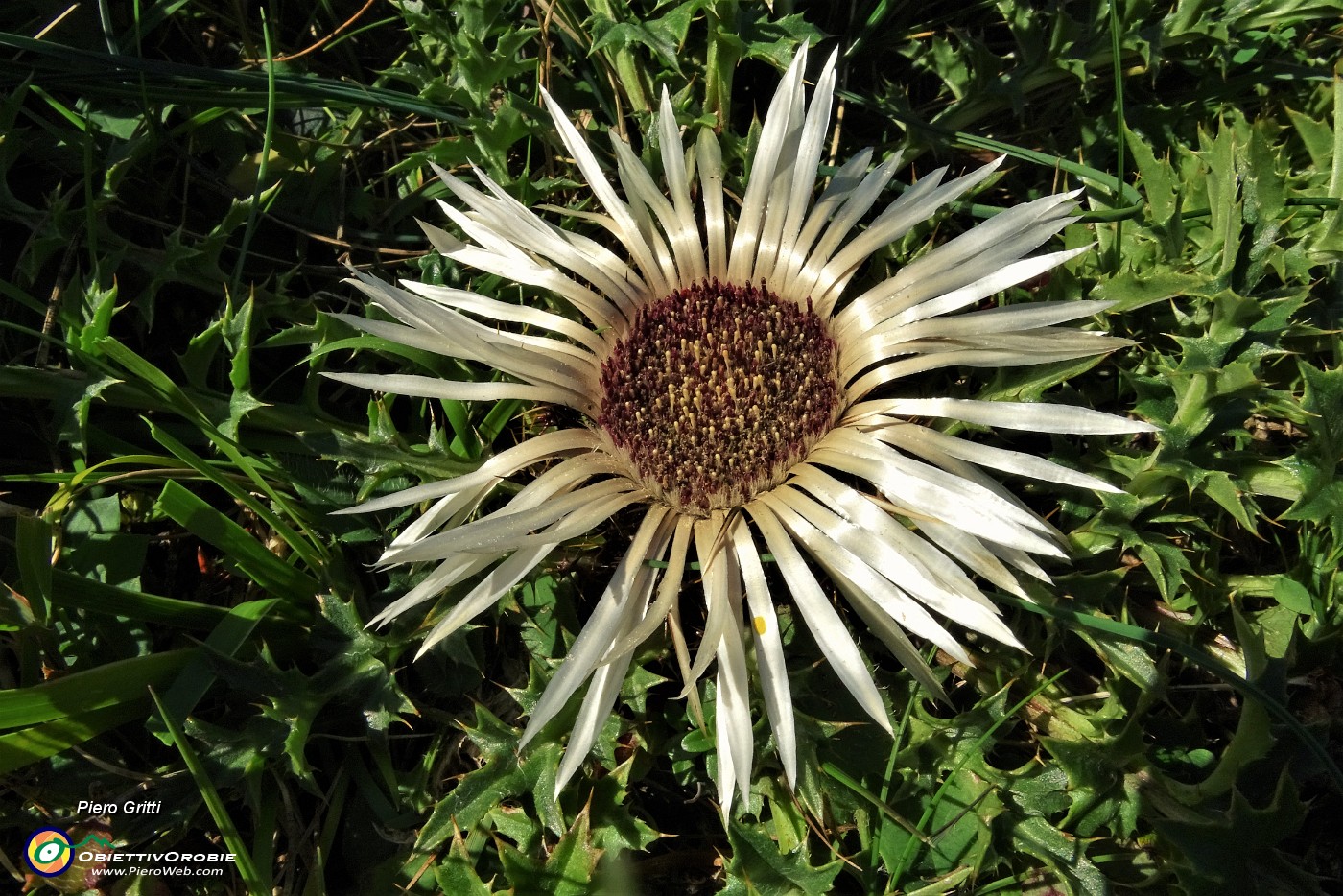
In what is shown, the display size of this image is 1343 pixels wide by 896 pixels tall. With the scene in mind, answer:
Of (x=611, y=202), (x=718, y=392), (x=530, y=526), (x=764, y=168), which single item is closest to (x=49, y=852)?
(x=530, y=526)

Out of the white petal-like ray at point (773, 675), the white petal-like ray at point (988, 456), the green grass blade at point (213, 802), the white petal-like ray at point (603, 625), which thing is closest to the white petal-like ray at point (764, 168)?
the white petal-like ray at point (988, 456)

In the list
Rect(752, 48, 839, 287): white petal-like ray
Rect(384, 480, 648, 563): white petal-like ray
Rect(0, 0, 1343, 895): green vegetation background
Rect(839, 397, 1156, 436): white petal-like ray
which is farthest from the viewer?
Rect(752, 48, 839, 287): white petal-like ray

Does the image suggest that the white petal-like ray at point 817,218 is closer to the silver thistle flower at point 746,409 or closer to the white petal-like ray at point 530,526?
the silver thistle flower at point 746,409

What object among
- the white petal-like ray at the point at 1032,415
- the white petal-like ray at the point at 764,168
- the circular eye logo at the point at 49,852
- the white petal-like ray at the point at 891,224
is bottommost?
the circular eye logo at the point at 49,852

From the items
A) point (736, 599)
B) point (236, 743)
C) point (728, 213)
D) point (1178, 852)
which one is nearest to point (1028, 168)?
point (728, 213)

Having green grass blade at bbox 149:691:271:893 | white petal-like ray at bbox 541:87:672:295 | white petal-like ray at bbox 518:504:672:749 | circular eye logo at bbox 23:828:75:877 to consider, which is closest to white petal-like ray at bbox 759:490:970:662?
white petal-like ray at bbox 518:504:672:749

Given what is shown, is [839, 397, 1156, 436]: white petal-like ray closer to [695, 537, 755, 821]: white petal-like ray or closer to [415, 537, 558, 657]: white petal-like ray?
[695, 537, 755, 821]: white petal-like ray

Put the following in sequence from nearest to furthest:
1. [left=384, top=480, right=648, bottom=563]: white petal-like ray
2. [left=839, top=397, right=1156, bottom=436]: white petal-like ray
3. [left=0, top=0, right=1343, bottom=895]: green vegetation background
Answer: [left=384, top=480, right=648, bottom=563]: white petal-like ray → [left=839, top=397, right=1156, bottom=436]: white petal-like ray → [left=0, top=0, right=1343, bottom=895]: green vegetation background
